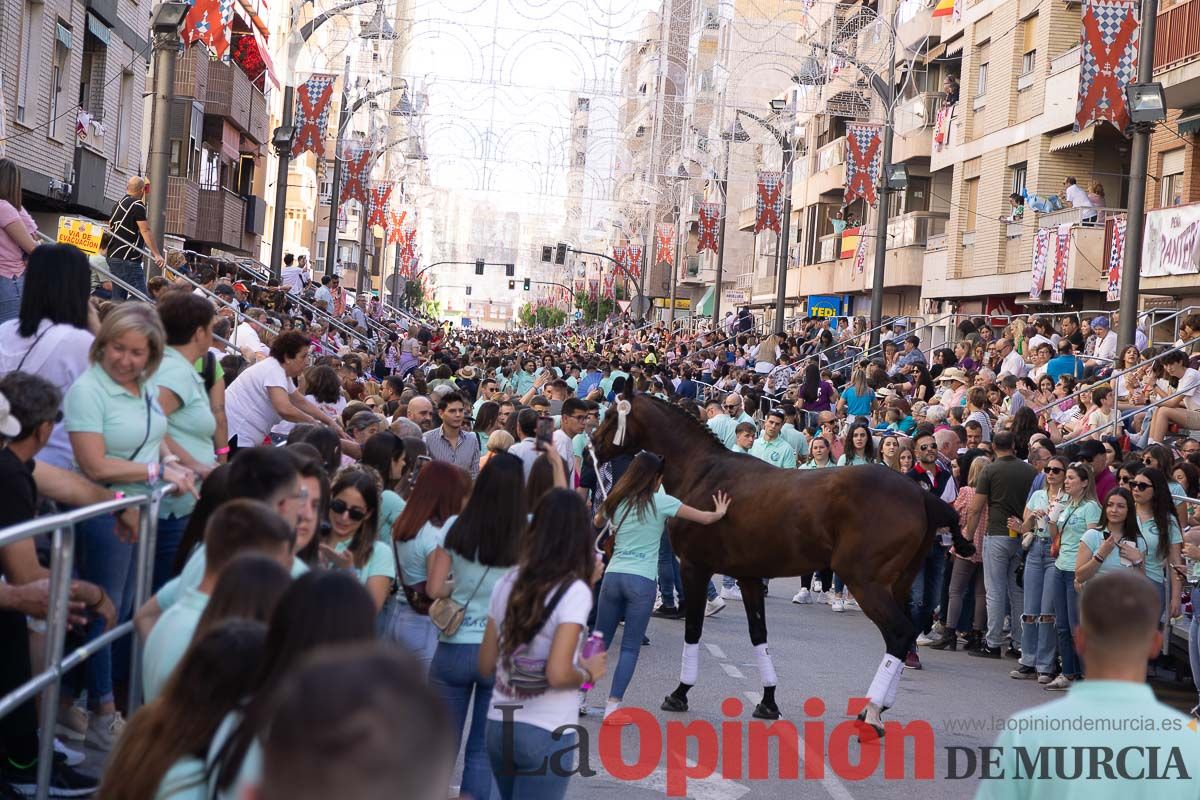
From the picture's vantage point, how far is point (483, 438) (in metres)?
15.4

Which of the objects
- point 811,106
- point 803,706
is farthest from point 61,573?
point 811,106

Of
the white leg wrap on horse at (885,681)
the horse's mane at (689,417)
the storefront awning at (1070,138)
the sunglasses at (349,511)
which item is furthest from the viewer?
the storefront awning at (1070,138)

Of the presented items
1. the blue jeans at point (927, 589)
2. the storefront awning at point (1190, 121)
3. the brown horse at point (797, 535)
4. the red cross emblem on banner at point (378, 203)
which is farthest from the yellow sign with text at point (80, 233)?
the red cross emblem on banner at point (378, 203)

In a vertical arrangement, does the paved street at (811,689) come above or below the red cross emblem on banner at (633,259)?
below

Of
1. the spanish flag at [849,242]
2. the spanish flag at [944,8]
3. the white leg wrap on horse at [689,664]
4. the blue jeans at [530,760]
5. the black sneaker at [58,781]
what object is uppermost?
the spanish flag at [944,8]

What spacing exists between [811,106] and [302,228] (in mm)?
40247

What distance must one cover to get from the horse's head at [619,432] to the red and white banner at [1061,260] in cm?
2106

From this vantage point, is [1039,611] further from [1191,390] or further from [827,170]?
[827,170]

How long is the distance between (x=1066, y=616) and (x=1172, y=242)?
16367 mm

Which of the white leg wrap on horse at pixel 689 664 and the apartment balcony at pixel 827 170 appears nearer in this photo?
the white leg wrap on horse at pixel 689 664

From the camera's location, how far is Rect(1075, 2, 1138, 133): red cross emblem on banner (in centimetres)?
2270

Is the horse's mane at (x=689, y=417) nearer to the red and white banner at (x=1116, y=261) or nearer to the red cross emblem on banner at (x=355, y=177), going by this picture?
the red and white banner at (x=1116, y=261)

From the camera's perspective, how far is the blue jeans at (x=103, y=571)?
22.1ft

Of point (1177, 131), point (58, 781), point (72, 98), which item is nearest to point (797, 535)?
point (58, 781)
